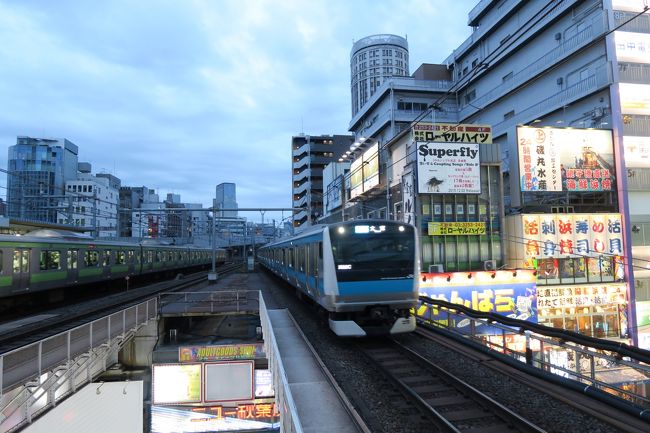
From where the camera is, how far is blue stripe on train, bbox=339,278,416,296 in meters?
9.66

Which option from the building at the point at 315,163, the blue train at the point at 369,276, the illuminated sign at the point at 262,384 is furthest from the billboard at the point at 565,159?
the building at the point at 315,163

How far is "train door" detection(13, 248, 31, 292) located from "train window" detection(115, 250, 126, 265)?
848cm

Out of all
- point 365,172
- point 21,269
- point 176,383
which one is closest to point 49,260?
point 21,269

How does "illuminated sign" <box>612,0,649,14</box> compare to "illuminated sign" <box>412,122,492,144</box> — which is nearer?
"illuminated sign" <box>412,122,492,144</box>

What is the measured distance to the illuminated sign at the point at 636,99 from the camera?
20.9 metres

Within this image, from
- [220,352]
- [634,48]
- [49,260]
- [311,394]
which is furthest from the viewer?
[634,48]

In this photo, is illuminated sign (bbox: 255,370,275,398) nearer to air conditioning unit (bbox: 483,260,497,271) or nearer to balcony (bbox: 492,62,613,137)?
air conditioning unit (bbox: 483,260,497,271)

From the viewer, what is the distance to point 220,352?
52.3 feet

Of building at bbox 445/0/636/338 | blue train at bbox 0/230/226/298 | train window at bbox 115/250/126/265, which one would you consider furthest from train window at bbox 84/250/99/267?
building at bbox 445/0/636/338

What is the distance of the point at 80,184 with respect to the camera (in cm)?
6644

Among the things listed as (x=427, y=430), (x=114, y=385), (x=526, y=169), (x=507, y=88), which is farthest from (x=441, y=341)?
(x=507, y=88)

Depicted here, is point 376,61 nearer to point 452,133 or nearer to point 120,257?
point 452,133

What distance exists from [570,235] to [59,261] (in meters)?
22.0

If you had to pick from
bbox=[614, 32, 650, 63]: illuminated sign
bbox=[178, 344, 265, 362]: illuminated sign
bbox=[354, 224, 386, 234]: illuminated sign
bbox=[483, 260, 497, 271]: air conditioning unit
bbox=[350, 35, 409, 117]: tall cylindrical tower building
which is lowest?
bbox=[178, 344, 265, 362]: illuminated sign
